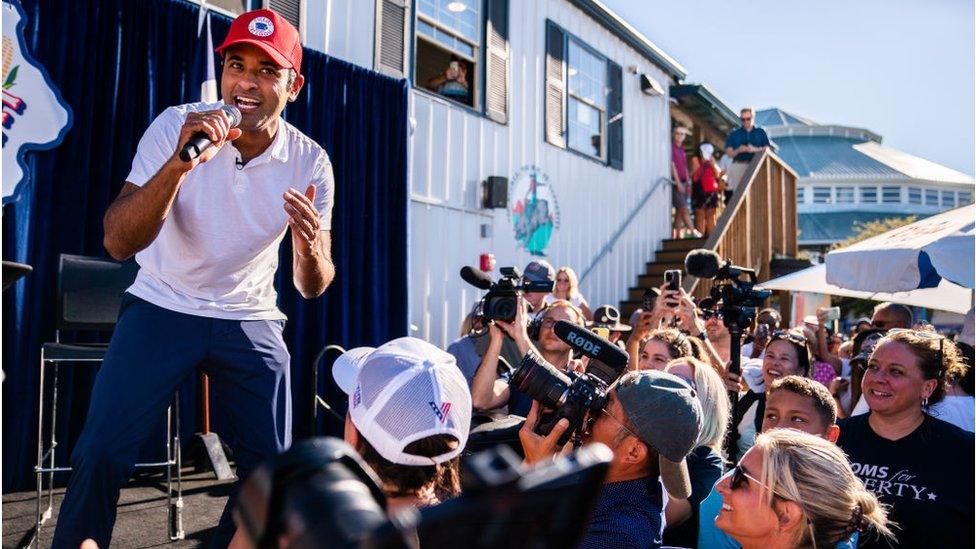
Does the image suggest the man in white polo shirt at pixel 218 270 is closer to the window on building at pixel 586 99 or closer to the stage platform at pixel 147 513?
the stage platform at pixel 147 513

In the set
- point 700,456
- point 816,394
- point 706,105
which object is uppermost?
point 706,105

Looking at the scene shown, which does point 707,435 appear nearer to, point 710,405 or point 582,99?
point 710,405

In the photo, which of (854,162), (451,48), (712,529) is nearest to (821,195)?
(854,162)

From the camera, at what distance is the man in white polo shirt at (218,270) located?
2.44 metres

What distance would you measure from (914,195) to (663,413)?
59308 mm

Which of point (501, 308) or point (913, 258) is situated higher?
point (913, 258)

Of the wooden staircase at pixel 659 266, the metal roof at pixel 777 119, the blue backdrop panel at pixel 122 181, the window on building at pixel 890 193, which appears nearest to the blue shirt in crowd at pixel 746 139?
the wooden staircase at pixel 659 266

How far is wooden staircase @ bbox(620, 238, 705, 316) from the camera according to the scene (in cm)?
1251

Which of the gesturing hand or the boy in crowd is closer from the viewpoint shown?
the gesturing hand

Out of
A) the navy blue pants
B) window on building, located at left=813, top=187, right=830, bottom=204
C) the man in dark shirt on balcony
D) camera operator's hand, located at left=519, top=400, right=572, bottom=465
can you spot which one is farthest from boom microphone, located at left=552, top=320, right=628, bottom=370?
window on building, located at left=813, top=187, right=830, bottom=204

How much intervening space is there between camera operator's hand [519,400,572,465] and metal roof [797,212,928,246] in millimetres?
51843

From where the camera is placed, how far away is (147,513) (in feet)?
15.3

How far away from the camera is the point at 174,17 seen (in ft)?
20.6

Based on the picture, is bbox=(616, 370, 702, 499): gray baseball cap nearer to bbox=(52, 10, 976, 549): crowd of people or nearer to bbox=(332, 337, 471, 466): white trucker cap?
bbox=(52, 10, 976, 549): crowd of people
